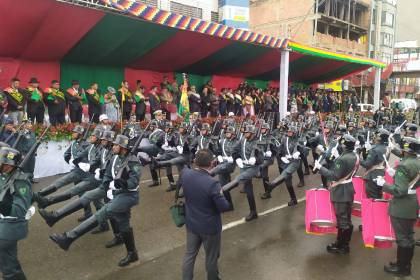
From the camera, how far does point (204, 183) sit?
413cm

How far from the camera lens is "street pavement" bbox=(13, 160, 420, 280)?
5061 millimetres

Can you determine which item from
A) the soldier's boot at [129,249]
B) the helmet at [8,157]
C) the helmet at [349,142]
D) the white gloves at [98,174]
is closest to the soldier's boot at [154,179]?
the white gloves at [98,174]

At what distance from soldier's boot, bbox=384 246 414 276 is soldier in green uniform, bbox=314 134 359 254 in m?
0.79

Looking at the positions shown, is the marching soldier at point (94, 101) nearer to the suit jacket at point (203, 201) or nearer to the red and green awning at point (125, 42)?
the red and green awning at point (125, 42)

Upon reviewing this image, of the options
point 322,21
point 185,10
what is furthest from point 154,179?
point 322,21

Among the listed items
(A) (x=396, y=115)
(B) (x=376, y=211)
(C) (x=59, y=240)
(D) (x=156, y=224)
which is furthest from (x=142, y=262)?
(A) (x=396, y=115)

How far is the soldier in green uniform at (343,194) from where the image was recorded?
570 centimetres

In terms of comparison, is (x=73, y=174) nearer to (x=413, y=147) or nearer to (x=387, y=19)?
(x=413, y=147)

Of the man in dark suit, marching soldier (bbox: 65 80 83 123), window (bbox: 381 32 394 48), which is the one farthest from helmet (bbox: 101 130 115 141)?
window (bbox: 381 32 394 48)

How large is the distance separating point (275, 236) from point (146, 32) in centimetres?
964

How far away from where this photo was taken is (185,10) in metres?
20.9

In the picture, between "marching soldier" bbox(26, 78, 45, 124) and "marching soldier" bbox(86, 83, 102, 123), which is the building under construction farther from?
"marching soldier" bbox(26, 78, 45, 124)

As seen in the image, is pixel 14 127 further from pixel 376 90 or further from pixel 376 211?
A: pixel 376 90

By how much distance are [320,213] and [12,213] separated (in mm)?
4366
